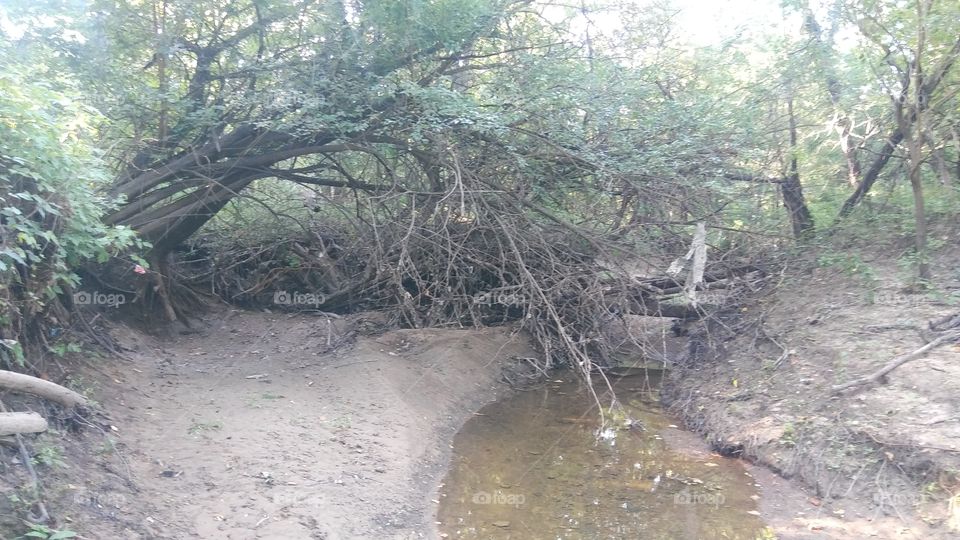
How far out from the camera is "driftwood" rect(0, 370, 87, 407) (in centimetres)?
475

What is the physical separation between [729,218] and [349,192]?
5321 mm

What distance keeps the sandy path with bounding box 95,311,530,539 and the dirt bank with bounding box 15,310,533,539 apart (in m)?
0.02

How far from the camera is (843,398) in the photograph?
23.5 feet

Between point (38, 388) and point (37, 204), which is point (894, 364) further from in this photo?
point (37, 204)

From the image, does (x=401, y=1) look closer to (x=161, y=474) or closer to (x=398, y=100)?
(x=398, y=100)

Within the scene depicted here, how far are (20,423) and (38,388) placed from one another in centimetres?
54

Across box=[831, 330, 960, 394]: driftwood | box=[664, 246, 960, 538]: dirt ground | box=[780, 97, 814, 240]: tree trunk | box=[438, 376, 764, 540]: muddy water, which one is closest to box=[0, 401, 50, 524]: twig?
box=[438, 376, 764, 540]: muddy water

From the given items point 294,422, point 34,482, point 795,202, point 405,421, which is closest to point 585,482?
point 405,421

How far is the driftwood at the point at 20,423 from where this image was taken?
14.8 ft

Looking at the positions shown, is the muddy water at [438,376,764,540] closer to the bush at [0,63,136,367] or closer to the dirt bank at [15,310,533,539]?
the dirt bank at [15,310,533,539]

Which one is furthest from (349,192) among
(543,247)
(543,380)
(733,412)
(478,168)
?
(733,412)

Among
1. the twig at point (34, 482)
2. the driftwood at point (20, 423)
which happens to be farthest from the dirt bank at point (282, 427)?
the driftwood at point (20, 423)

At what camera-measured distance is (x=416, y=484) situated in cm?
684

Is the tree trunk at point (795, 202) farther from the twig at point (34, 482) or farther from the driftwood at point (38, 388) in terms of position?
the twig at point (34, 482)
